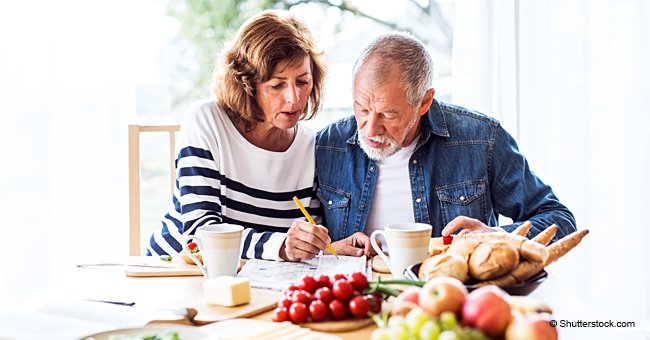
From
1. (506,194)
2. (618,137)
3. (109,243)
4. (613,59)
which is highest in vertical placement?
(613,59)

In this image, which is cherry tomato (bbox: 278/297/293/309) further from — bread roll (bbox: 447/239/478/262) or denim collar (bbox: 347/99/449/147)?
denim collar (bbox: 347/99/449/147)

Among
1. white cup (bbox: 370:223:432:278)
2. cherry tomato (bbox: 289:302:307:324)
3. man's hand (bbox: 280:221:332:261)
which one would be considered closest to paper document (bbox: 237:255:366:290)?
man's hand (bbox: 280:221:332:261)

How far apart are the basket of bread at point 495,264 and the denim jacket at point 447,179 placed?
2.37 feet

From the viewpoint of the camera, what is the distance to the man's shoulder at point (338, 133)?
7.14 feet

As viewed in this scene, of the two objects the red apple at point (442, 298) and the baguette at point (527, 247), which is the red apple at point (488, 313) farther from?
the baguette at point (527, 247)

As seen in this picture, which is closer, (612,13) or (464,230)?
(464,230)

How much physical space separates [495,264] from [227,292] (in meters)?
0.46

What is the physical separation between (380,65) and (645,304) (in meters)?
1.62

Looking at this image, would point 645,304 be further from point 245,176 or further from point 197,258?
point 197,258

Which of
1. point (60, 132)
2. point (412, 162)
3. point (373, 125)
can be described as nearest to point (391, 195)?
point (412, 162)

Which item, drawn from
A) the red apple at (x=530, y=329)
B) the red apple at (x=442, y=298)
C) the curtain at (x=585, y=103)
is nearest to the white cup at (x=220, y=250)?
the red apple at (x=442, y=298)

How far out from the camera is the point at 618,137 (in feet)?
9.39

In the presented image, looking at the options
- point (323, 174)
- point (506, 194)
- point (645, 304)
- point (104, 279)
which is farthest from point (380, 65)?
point (645, 304)

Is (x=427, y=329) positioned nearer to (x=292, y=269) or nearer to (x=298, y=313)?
(x=298, y=313)
